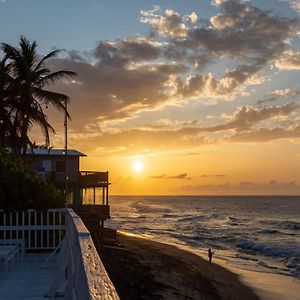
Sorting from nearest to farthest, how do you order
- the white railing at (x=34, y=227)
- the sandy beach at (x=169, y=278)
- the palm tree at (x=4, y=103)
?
the white railing at (x=34, y=227) < the sandy beach at (x=169, y=278) < the palm tree at (x=4, y=103)

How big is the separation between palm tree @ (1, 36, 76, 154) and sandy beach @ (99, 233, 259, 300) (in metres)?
7.27

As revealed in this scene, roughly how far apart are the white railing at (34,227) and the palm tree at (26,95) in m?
13.4

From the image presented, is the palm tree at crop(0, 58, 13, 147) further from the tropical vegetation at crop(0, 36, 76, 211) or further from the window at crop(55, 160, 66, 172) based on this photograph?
the window at crop(55, 160, 66, 172)

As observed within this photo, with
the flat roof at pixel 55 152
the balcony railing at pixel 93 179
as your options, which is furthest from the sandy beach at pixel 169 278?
the flat roof at pixel 55 152

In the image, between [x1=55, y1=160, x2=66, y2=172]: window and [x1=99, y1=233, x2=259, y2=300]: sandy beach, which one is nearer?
[x1=99, y1=233, x2=259, y2=300]: sandy beach

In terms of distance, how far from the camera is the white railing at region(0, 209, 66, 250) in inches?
448

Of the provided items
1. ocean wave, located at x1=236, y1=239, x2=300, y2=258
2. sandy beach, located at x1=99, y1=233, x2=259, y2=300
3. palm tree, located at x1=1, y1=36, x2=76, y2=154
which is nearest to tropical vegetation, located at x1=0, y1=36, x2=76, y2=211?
palm tree, located at x1=1, y1=36, x2=76, y2=154

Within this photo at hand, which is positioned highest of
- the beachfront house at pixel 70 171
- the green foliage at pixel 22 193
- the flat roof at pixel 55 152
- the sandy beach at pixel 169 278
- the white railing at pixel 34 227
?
the flat roof at pixel 55 152

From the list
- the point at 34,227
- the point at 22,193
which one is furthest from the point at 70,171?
the point at 34,227

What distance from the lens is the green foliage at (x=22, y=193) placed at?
11.6m

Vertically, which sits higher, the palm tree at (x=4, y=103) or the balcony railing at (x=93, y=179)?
the palm tree at (x=4, y=103)

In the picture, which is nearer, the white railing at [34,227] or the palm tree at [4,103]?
the white railing at [34,227]

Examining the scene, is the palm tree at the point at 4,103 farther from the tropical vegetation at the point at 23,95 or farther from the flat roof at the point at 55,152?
the flat roof at the point at 55,152

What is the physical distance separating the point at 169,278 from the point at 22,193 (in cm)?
1179
